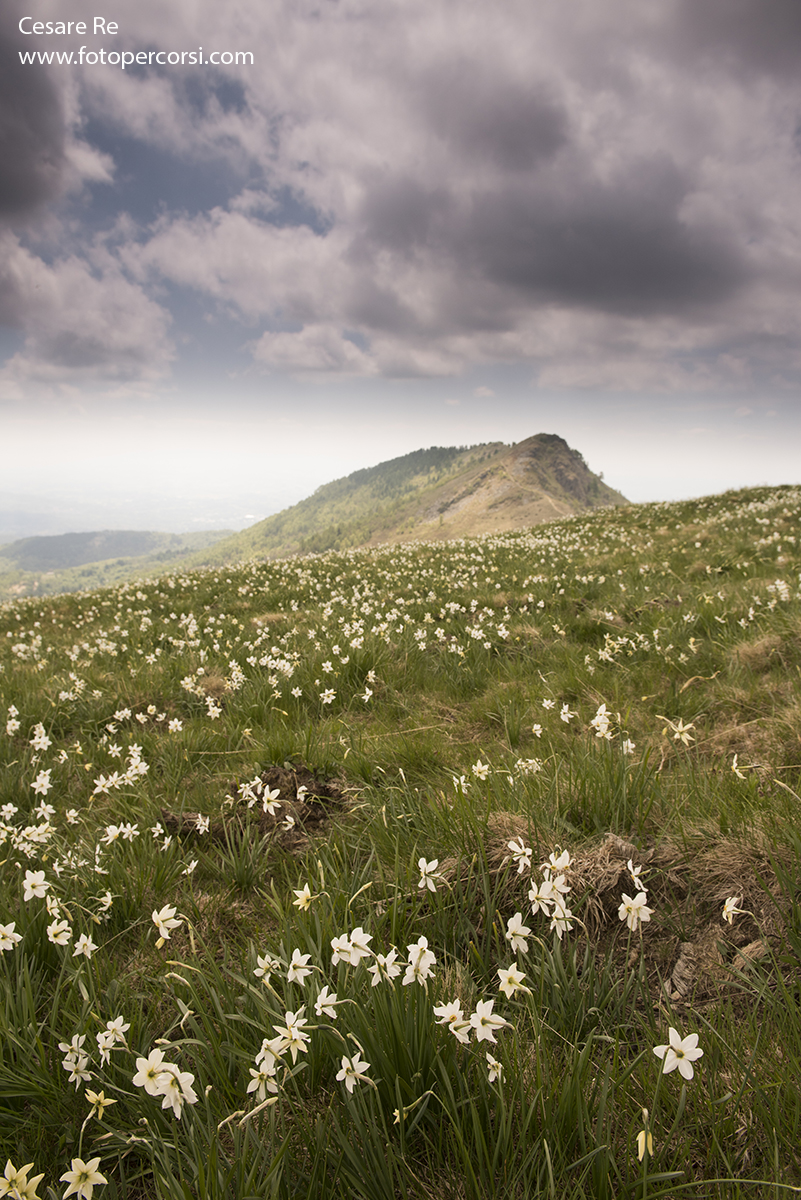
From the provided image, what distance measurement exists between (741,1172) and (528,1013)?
718mm

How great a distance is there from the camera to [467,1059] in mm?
1667

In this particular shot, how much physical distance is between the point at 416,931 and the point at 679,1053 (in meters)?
1.19

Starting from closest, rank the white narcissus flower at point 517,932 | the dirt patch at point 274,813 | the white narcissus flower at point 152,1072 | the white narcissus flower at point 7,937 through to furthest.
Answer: the white narcissus flower at point 152,1072 → the white narcissus flower at point 517,932 → the white narcissus flower at point 7,937 → the dirt patch at point 274,813

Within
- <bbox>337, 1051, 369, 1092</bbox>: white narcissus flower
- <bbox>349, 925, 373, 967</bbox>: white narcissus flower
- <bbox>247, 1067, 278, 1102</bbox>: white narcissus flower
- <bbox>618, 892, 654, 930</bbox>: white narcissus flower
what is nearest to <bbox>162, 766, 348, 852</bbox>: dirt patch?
<bbox>349, 925, 373, 967</bbox>: white narcissus flower

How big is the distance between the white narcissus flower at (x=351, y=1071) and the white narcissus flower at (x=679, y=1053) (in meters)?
0.85

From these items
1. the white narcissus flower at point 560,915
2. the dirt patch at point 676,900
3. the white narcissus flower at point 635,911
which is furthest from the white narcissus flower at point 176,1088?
the white narcissus flower at point 635,911

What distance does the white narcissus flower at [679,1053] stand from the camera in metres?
1.39

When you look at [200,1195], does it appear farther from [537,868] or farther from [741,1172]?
[537,868]

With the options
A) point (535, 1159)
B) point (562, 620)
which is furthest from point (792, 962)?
point (562, 620)

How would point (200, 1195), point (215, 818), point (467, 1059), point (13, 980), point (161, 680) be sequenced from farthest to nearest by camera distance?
point (161, 680) < point (215, 818) < point (13, 980) < point (467, 1059) < point (200, 1195)

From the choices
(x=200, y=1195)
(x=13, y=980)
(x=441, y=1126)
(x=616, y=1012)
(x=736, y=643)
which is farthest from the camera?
(x=736, y=643)

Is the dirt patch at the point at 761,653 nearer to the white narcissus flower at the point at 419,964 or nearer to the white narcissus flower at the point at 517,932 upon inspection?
the white narcissus flower at the point at 517,932

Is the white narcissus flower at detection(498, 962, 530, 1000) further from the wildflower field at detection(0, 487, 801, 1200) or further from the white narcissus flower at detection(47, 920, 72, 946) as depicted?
the white narcissus flower at detection(47, 920, 72, 946)

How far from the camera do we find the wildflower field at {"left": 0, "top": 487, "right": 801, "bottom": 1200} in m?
1.48
